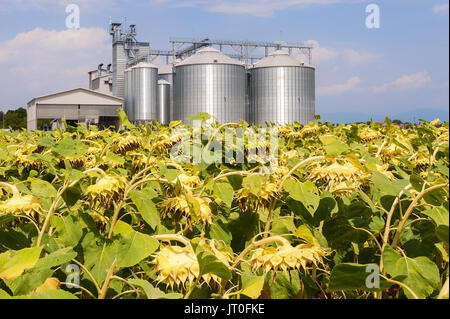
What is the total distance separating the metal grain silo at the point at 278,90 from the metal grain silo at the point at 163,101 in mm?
10318

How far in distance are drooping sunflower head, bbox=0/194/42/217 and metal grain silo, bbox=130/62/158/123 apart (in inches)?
2178

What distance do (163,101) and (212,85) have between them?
899 cm

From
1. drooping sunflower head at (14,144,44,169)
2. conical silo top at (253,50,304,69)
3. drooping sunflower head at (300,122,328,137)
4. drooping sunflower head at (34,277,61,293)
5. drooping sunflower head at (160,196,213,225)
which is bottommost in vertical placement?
drooping sunflower head at (34,277,61,293)

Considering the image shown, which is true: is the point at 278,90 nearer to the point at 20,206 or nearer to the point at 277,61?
the point at 277,61

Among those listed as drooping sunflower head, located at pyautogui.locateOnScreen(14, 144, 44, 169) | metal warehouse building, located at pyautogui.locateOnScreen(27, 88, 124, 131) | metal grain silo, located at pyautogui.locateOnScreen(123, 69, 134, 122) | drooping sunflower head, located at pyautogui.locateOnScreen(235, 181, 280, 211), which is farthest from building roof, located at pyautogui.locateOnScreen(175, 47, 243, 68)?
drooping sunflower head, located at pyautogui.locateOnScreen(235, 181, 280, 211)

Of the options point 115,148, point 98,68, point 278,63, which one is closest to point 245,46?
point 278,63

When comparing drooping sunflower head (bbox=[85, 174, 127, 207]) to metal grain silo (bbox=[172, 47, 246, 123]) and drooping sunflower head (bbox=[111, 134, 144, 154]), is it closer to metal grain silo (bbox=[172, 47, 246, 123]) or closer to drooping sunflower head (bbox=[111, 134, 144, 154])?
drooping sunflower head (bbox=[111, 134, 144, 154])

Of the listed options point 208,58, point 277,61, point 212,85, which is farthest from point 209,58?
point 277,61

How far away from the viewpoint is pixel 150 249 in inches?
62.6

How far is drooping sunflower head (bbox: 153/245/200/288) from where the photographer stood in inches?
54.4

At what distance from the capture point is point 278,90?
52.8m

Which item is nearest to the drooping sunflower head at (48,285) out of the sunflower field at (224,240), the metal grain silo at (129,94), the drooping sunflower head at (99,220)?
the sunflower field at (224,240)

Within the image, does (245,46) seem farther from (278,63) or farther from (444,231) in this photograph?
(444,231)
